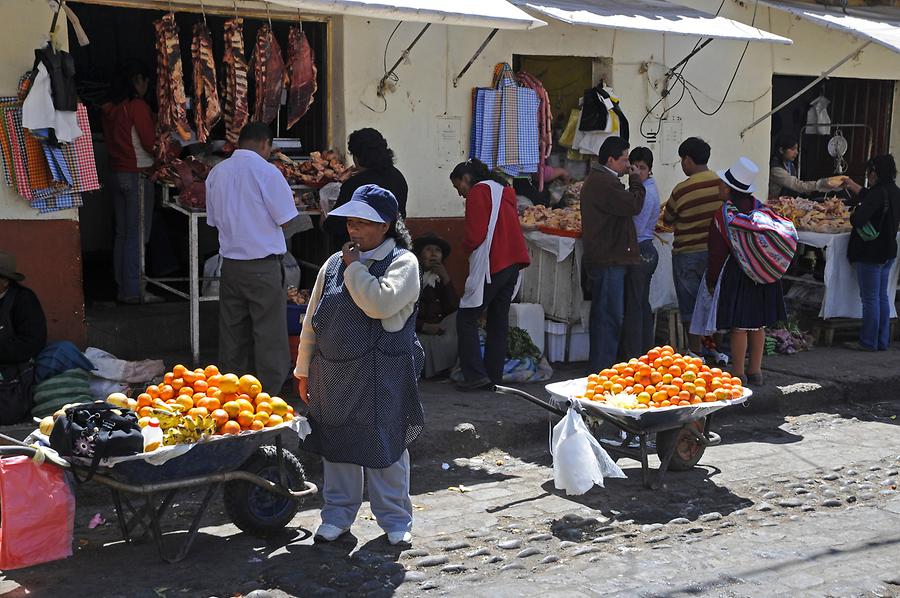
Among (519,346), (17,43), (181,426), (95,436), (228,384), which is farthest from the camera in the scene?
(519,346)

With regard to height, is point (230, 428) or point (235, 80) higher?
point (235, 80)

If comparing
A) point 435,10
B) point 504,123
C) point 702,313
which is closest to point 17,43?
point 435,10

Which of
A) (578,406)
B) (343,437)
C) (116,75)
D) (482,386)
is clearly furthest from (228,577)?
(116,75)

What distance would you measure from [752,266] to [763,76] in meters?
4.22

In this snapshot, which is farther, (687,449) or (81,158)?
(81,158)

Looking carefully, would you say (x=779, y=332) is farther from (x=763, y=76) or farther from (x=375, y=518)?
(x=375, y=518)

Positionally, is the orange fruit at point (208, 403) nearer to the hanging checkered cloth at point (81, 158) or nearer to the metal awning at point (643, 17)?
the hanging checkered cloth at point (81, 158)

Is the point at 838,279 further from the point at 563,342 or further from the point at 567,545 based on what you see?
the point at 567,545

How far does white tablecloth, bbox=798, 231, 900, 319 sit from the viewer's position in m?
11.1

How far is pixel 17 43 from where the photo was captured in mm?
7758

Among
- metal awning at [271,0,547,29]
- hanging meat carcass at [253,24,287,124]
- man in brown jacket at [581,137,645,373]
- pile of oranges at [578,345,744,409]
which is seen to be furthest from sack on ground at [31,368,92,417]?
man in brown jacket at [581,137,645,373]

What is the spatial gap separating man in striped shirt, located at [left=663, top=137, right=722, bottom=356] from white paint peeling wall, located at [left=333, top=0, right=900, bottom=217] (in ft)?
5.27

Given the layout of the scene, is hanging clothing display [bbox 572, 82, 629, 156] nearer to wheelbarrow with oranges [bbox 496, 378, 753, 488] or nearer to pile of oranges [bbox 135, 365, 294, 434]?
wheelbarrow with oranges [bbox 496, 378, 753, 488]

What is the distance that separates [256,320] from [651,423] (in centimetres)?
281
